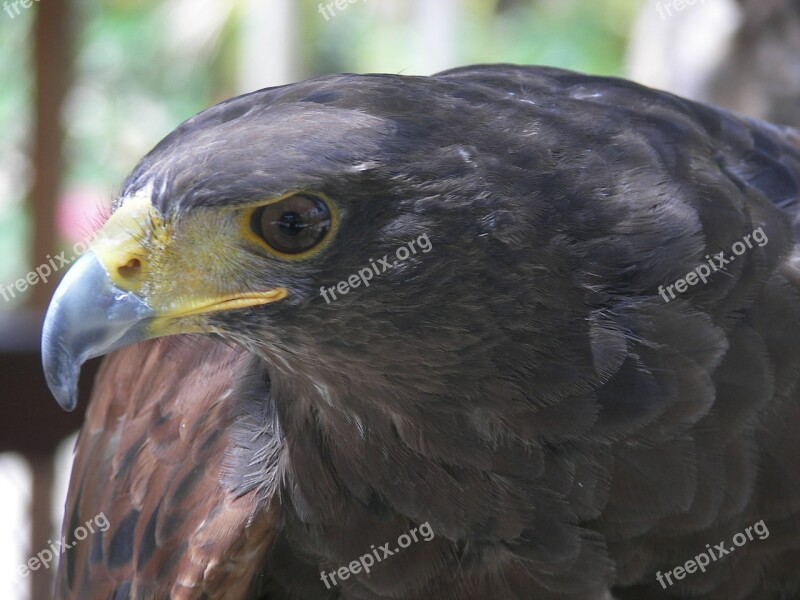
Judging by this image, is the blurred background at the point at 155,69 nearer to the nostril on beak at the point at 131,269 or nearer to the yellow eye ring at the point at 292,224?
the nostril on beak at the point at 131,269

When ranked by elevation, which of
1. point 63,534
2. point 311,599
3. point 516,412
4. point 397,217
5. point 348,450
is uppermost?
point 397,217

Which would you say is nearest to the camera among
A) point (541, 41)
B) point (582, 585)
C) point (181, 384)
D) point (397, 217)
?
point (397, 217)

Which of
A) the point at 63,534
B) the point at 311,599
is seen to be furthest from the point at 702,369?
the point at 63,534

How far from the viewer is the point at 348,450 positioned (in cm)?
213

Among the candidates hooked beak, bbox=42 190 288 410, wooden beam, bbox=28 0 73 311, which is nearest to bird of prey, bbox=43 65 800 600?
hooked beak, bbox=42 190 288 410

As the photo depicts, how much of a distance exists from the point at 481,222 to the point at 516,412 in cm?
39

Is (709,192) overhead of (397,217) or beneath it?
beneath

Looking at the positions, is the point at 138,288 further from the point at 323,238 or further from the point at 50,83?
the point at 50,83

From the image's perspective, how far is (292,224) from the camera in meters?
1.73

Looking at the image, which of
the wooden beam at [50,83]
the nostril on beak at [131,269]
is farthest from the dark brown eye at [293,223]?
the wooden beam at [50,83]

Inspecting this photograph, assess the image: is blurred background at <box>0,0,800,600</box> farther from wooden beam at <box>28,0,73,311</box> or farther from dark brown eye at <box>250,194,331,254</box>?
dark brown eye at <box>250,194,331,254</box>

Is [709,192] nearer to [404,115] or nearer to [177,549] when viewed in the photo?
[404,115]

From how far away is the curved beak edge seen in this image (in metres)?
1.77

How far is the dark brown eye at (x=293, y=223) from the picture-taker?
5.63 ft
